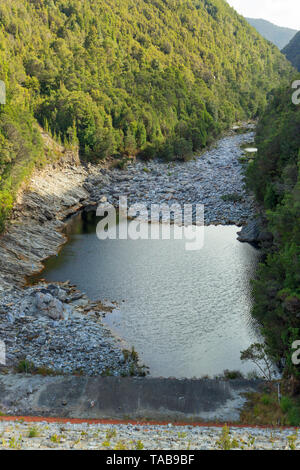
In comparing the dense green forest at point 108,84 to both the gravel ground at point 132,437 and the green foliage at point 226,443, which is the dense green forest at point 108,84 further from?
the green foliage at point 226,443

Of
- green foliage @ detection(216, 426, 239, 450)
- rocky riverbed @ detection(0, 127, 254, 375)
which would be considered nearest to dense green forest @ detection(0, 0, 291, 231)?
rocky riverbed @ detection(0, 127, 254, 375)

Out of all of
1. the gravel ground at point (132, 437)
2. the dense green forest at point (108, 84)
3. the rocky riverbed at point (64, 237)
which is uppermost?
the dense green forest at point (108, 84)

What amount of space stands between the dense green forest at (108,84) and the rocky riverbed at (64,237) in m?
4.09

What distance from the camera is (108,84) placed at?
9875cm

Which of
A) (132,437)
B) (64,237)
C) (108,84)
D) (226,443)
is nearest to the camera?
(226,443)

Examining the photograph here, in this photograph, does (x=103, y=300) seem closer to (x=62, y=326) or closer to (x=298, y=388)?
(x=62, y=326)

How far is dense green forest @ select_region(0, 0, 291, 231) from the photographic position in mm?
71831

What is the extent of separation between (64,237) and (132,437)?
35.0 metres

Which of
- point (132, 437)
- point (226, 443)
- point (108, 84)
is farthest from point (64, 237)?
point (108, 84)

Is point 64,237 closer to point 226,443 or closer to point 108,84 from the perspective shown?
point 226,443

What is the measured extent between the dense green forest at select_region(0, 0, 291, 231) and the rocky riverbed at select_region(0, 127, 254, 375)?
409 cm

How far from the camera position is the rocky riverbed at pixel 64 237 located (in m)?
24.6

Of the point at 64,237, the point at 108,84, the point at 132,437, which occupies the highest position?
the point at 108,84

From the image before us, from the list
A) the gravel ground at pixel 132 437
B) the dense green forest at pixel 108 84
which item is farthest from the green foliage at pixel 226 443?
the dense green forest at pixel 108 84
